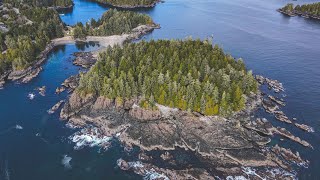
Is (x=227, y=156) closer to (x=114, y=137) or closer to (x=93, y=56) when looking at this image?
(x=114, y=137)

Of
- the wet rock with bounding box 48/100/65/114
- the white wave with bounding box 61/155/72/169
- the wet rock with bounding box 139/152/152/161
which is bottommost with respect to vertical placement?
the white wave with bounding box 61/155/72/169

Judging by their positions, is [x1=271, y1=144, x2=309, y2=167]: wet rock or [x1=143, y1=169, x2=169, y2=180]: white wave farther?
[x1=271, y1=144, x2=309, y2=167]: wet rock

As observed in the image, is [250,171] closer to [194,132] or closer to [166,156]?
[194,132]

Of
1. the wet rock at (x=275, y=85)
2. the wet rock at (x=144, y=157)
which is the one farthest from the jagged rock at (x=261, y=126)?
the wet rock at (x=144, y=157)

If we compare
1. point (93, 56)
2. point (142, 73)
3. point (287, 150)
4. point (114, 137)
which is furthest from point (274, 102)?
point (93, 56)

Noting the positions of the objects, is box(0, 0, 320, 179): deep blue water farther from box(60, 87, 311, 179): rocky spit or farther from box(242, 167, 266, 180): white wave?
box(242, 167, 266, 180): white wave

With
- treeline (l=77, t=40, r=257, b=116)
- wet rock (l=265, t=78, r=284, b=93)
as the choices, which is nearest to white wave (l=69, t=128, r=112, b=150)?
treeline (l=77, t=40, r=257, b=116)
